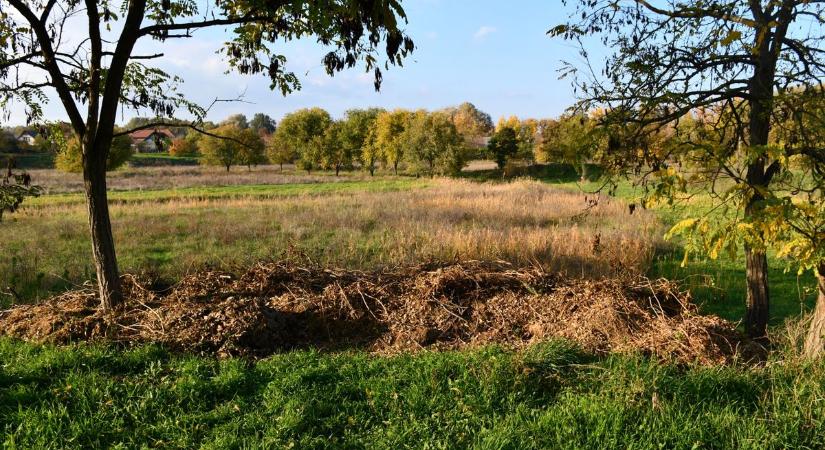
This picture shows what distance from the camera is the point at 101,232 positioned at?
18.0ft

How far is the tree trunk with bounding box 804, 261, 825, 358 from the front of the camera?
436cm

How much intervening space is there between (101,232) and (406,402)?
3.99 metres

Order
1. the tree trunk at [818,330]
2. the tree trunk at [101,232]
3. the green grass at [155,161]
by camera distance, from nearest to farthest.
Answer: the tree trunk at [818,330], the tree trunk at [101,232], the green grass at [155,161]

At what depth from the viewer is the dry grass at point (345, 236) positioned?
9477mm

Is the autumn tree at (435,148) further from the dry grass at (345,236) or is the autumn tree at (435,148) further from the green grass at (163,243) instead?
the green grass at (163,243)

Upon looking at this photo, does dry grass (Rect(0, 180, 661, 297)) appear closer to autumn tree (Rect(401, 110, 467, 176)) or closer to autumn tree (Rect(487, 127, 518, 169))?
autumn tree (Rect(401, 110, 467, 176))

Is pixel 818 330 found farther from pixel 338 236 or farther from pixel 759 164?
pixel 338 236

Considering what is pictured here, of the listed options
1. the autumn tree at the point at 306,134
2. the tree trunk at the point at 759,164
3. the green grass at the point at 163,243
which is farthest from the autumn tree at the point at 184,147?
the tree trunk at the point at 759,164

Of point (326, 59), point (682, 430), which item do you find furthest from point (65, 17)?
point (682, 430)

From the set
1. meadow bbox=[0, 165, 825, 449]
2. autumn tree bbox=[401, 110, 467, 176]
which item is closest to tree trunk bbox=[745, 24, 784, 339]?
meadow bbox=[0, 165, 825, 449]

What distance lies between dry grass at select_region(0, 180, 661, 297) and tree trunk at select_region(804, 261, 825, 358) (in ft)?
8.26

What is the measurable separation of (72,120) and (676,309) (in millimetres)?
7184

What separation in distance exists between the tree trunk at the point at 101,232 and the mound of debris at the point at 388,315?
203 millimetres

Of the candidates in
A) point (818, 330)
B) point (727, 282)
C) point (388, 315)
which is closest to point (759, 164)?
point (818, 330)
